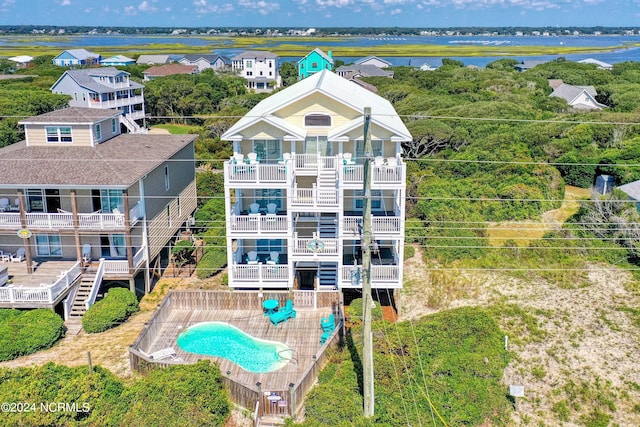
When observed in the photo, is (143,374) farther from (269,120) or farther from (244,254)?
(269,120)

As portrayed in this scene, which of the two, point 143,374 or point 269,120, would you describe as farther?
point 269,120

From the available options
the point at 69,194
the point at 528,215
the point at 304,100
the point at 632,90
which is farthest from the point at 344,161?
the point at 632,90

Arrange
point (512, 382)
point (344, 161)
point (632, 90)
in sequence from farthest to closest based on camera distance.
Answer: point (632, 90) < point (344, 161) < point (512, 382)

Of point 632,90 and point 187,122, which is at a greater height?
point 632,90

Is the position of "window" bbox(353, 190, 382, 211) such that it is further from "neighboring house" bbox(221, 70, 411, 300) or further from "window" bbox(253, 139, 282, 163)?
"window" bbox(253, 139, 282, 163)

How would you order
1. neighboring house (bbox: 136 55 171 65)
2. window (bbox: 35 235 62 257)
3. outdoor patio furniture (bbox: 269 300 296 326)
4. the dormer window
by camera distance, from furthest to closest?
neighboring house (bbox: 136 55 171 65) → window (bbox: 35 235 62 257) → the dormer window → outdoor patio furniture (bbox: 269 300 296 326)

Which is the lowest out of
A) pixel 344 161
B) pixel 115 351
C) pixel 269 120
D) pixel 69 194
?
pixel 115 351

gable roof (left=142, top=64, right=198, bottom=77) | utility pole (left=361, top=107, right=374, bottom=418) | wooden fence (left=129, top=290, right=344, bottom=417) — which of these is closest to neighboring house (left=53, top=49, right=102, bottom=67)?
gable roof (left=142, top=64, right=198, bottom=77)
